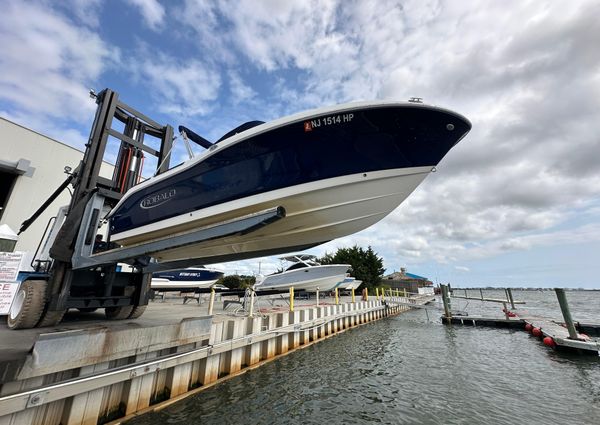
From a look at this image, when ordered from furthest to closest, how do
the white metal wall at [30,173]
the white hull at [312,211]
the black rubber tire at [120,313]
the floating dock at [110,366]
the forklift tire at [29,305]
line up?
the white metal wall at [30,173] < the black rubber tire at [120,313] < the forklift tire at [29,305] < the white hull at [312,211] < the floating dock at [110,366]

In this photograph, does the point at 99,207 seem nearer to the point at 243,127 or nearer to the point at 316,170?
the point at 243,127

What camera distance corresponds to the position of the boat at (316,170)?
3.31 meters

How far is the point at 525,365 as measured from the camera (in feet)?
22.6

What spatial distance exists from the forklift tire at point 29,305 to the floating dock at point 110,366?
0.69 feet

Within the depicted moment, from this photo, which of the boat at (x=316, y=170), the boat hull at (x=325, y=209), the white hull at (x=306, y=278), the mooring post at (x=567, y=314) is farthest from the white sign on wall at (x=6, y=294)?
the mooring post at (x=567, y=314)

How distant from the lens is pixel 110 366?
3.32m

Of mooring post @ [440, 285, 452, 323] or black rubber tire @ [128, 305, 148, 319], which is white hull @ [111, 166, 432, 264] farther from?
mooring post @ [440, 285, 452, 323]

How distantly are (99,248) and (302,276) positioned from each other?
366 inches

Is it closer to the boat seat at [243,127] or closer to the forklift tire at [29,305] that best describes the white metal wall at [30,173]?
the forklift tire at [29,305]

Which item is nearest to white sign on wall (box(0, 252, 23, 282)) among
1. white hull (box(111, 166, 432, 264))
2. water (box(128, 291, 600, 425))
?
white hull (box(111, 166, 432, 264))

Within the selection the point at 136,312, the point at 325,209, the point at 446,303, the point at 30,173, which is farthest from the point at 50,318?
the point at 446,303

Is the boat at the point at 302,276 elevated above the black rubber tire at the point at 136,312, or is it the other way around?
the boat at the point at 302,276

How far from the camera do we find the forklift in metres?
3.86

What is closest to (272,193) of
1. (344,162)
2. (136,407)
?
(344,162)
